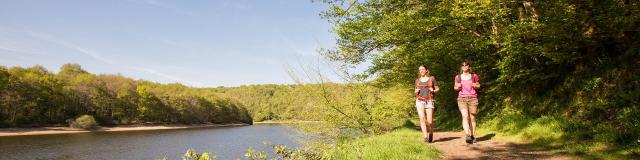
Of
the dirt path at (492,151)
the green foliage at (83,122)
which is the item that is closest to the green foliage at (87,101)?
the green foliage at (83,122)

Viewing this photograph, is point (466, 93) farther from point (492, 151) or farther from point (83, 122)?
point (83, 122)

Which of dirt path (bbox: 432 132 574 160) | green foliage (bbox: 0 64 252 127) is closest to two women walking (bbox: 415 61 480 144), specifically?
dirt path (bbox: 432 132 574 160)

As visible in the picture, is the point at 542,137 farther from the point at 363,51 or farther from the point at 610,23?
the point at 363,51

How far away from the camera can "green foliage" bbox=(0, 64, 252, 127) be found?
8431 centimetres

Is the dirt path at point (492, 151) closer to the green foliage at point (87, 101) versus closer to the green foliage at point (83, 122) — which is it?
the green foliage at point (87, 101)

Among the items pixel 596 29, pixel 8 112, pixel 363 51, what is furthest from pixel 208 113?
pixel 596 29

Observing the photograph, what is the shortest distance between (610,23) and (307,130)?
1056 cm

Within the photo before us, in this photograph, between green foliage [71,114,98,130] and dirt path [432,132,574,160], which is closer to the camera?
dirt path [432,132,574,160]

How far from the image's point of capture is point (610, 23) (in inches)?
449

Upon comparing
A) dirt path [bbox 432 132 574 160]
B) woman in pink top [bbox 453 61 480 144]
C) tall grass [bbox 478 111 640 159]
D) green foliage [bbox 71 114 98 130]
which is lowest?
green foliage [bbox 71 114 98 130]

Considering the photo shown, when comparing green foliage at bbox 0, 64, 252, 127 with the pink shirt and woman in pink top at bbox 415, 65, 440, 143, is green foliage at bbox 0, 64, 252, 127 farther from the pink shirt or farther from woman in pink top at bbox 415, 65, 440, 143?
the pink shirt

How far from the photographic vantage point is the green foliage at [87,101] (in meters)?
84.3

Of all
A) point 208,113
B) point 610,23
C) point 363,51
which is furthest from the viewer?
point 208,113

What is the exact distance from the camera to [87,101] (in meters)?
105
